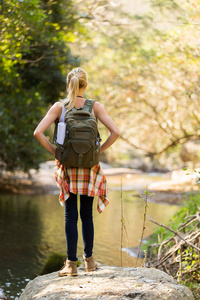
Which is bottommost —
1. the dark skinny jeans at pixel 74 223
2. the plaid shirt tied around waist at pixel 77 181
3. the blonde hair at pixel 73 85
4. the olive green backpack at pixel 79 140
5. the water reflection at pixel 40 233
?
the water reflection at pixel 40 233

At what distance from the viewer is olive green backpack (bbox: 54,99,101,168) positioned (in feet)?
12.2

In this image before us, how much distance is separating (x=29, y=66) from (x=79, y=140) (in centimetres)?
720

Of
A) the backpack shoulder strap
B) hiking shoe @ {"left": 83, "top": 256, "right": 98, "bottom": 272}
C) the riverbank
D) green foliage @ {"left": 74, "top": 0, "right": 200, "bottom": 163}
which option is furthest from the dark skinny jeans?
the riverbank

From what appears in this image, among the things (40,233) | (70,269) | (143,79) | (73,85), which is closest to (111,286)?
(70,269)

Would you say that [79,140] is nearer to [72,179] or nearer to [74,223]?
[72,179]

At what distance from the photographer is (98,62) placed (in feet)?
69.9

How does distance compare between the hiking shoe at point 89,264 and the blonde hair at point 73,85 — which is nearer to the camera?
the blonde hair at point 73,85

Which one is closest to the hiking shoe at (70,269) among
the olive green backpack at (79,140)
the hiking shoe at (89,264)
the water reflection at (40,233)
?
the hiking shoe at (89,264)

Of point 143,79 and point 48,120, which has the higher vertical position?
point 48,120

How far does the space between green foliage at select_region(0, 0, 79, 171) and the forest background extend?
0.8 inches

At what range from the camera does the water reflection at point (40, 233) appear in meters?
6.12

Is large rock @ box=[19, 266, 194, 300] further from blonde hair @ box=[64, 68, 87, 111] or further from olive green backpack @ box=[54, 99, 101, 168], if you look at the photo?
blonde hair @ box=[64, 68, 87, 111]

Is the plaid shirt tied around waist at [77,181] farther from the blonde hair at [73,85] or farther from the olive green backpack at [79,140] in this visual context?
the blonde hair at [73,85]

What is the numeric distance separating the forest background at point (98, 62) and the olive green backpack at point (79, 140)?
227 cm
